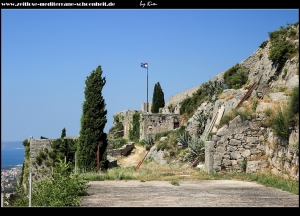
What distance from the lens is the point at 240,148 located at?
18.0m

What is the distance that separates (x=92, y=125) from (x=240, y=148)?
8.45 metres

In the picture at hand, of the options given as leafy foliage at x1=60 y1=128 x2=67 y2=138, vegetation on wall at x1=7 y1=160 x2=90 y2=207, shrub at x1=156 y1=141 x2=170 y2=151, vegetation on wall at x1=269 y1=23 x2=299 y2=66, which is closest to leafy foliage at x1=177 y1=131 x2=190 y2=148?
shrub at x1=156 y1=141 x2=170 y2=151

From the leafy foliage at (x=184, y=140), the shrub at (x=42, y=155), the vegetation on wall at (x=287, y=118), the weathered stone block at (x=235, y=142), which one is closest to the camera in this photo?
the vegetation on wall at (x=287, y=118)

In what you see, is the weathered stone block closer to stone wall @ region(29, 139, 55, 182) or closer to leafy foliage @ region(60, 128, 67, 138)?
stone wall @ region(29, 139, 55, 182)

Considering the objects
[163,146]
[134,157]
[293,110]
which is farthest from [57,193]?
[134,157]

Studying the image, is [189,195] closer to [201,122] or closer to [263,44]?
[201,122]

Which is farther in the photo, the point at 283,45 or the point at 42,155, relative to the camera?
the point at 42,155

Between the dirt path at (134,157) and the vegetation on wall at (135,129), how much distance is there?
2.92 m

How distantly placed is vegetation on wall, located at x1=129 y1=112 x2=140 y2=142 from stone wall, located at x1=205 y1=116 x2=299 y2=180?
2897cm

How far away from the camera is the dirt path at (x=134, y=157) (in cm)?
3800

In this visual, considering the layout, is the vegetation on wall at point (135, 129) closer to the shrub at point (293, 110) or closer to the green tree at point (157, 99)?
the green tree at point (157, 99)
